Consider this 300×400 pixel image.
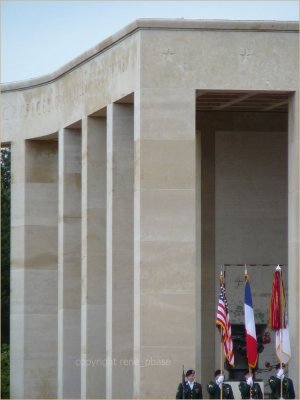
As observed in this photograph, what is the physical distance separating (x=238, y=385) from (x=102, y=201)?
681 centimetres

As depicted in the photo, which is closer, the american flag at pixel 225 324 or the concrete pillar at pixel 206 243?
the american flag at pixel 225 324

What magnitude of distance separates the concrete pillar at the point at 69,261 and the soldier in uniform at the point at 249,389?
28.3 ft

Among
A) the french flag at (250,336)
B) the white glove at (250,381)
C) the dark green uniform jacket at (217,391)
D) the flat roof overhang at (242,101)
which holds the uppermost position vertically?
the flat roof overhang at (242,101)

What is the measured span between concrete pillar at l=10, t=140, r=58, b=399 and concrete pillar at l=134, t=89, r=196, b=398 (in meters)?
11.1

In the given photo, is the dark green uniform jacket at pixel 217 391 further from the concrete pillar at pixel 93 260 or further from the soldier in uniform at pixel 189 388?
the concrete pillar at pixel 93 260

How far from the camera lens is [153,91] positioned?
36.1 meters

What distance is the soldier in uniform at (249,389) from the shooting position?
35438mm

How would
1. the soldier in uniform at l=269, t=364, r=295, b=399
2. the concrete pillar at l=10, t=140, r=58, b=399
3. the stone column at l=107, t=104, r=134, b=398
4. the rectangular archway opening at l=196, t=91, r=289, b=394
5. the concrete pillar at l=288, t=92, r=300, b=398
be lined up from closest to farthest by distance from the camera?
the soldier in uniform at l=269, t=364, r=295, b=399 < the concrete pillar at l=288, t=92, r=300, b=398 < the stone column at l=107, t=104, r=134, b=398 < the rectangular archway opening at l=196, t=91, r=289, b=394 < the concrete pillar at l=10, t=140, r=58, b=399

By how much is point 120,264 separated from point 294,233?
15.2ft

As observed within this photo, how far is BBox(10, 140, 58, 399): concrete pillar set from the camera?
153ft

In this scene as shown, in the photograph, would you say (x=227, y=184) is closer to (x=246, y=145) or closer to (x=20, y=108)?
(x=246, y=145)

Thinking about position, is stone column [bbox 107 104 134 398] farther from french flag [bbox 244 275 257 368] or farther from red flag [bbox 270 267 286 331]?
red flag [bbox 270 267 286 331]

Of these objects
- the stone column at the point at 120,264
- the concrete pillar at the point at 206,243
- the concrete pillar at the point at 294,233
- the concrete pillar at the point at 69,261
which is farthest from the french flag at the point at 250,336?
the concrete pillar at the point at 69,261

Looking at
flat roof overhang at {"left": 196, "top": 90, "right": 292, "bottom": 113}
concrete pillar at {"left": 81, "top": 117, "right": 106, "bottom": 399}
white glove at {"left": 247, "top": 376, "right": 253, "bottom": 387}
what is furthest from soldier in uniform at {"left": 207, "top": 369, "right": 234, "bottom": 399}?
flat roof overhang at {"left": 196, "top": 90, "right": 292, "bottom": 113}
